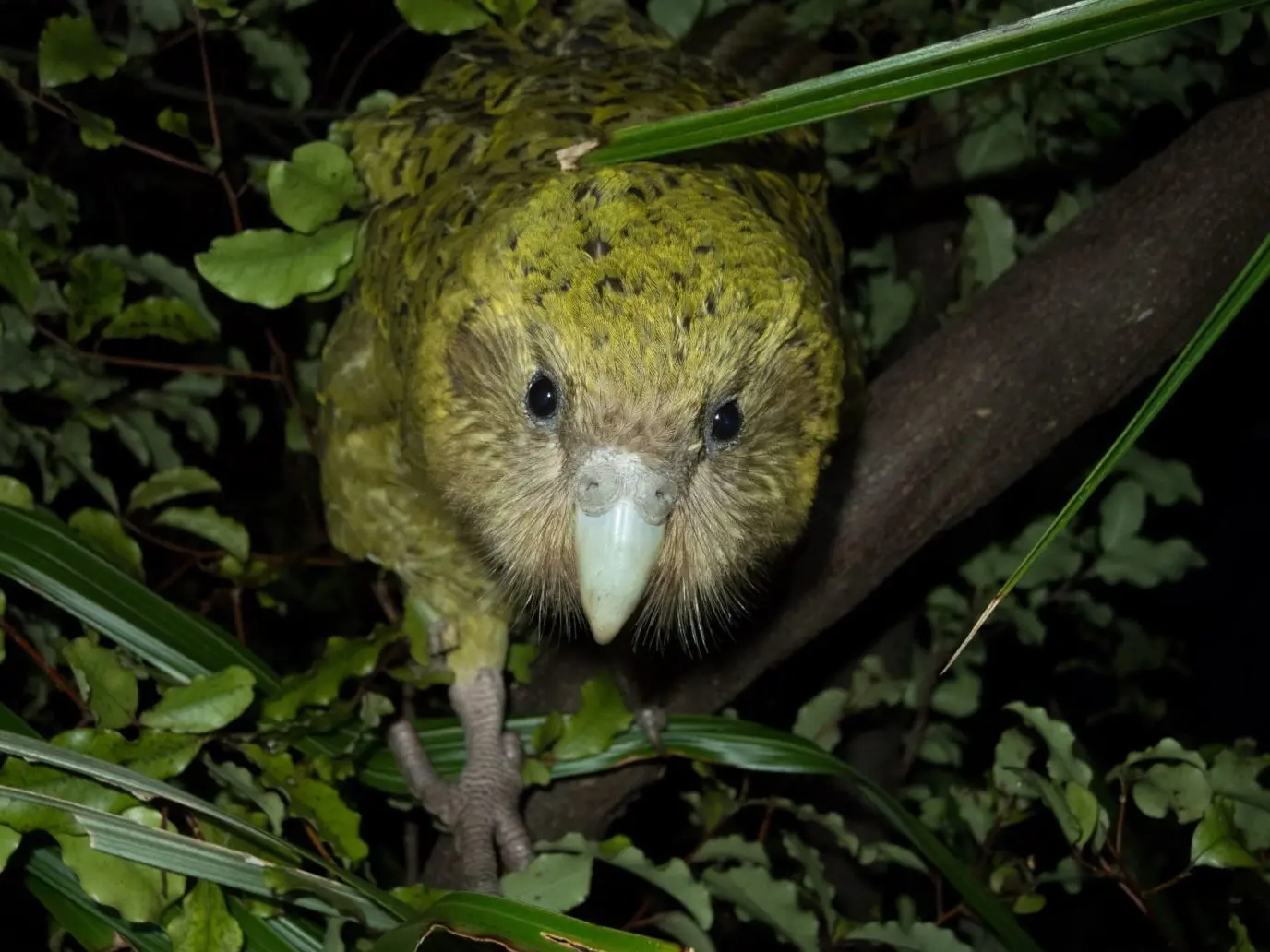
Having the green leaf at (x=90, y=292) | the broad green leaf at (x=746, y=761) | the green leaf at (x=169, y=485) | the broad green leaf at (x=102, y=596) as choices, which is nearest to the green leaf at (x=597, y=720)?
the broad green leaf at (x=746, y=761)

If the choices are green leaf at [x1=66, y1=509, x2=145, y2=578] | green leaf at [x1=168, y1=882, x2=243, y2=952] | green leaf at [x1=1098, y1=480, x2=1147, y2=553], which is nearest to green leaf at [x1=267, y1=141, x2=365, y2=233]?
green leaf at [x1=66, y1=509, x2=145, y2=578]

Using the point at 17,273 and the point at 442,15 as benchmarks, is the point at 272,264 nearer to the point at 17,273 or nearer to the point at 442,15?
the point at 17,273

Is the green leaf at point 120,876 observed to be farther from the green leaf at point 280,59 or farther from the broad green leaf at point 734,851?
the green leaf at point 280,59

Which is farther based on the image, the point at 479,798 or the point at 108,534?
the point at 479,798

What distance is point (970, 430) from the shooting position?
4.83 ft

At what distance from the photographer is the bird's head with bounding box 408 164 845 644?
1.04 meters

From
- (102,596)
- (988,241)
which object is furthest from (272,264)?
(988,241)

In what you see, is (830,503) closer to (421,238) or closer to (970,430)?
(970,430)

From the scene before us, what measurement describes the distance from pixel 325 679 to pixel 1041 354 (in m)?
0.94

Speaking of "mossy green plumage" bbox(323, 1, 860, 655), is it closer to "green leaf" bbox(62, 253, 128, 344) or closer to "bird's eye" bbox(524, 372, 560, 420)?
"bird's eye" bbox(524, 372, 560, 420)

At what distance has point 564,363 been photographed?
1061 mm

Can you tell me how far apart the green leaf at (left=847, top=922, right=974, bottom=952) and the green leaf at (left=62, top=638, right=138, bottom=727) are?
0.79 metres

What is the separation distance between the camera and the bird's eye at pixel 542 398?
1.10 m

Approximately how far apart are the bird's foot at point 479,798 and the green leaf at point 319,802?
1.07 ft
